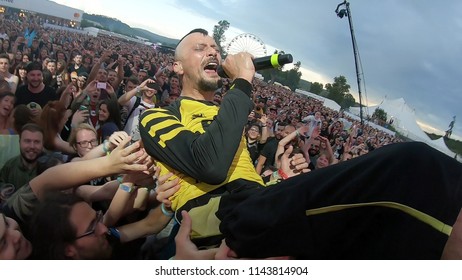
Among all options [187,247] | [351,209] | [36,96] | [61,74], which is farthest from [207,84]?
[61,74]

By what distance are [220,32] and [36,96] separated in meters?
2.14

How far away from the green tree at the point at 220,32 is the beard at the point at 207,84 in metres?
0.22

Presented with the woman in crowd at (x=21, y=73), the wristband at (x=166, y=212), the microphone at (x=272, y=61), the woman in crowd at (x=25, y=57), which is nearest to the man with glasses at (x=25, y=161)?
the wristband at (x=166, y=212)

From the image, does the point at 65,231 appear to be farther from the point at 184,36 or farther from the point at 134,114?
the point at 134,114

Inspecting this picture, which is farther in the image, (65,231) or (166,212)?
(166,212)

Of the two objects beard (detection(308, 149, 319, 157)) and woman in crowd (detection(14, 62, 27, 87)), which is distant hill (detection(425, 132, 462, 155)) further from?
woman in crowd (detection(14, 62, 27, 87))

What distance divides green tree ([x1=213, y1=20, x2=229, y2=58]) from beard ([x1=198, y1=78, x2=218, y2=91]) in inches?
8.5

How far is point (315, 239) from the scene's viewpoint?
2.45ft

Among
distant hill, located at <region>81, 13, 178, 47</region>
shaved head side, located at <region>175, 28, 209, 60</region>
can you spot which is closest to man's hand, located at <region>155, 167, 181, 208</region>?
shaved head side, located at <region>175, 28, 209, 60</region>

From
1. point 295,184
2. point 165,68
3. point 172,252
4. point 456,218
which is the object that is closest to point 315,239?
point 295,184

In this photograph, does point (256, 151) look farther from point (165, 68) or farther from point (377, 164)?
point (377, 164)

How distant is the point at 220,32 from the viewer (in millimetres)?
1633

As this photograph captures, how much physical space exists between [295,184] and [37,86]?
3033 mm

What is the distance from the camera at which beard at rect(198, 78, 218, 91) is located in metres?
1.51
